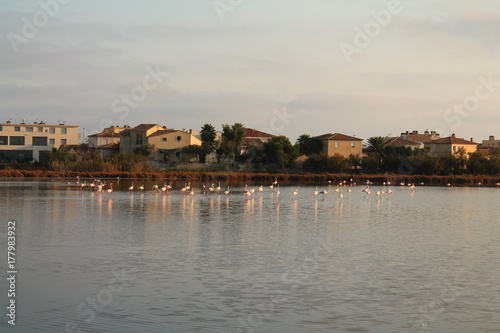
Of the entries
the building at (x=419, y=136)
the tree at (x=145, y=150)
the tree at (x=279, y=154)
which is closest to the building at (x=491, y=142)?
the building at (x=419, y=136)

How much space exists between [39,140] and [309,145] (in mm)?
33892

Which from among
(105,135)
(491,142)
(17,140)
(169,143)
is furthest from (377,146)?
(491,142)

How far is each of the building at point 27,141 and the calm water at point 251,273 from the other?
2226 inches

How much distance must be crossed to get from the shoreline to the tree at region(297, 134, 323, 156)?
30.0ft

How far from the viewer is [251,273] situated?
50.0 feet

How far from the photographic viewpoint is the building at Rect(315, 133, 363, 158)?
8250 centimetres

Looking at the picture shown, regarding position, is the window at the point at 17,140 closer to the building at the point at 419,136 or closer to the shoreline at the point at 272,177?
the shoreline at the point at 272,177

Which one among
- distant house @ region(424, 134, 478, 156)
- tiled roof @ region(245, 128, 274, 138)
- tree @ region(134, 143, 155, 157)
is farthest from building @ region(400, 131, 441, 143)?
tree @ region(134, 143, 155, 157)

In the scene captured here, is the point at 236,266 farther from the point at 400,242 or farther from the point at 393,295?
the point at 400,242

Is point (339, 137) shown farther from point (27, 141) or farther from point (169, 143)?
point (27, 141)

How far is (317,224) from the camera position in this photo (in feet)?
87.8

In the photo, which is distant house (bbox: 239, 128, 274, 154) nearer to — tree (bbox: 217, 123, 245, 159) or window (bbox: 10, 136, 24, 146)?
tree (bbox: 217, 123, 245, 159)

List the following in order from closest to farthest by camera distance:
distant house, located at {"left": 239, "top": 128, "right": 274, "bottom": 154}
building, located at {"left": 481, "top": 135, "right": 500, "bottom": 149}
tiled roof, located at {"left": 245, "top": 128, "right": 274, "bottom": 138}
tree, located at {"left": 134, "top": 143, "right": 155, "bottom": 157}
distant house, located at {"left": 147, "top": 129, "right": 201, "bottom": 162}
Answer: tree, located at {"left": 134, "top": 143, "right": 155, "bottom": 157} → distant house, located at {"left": 147, "top": 129, "right": 201, "bottom": 162} → distant house, located at {"left": 239, "top": 128, "right": 274, "bottom": 154} → tiled roof, located at {"left": 245, "top": 128, "right": 274, "bottom": 138} → building, located at {"left": 481, "top": 135, "right": 500, "bottom": 149}

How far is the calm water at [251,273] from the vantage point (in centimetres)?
1148
